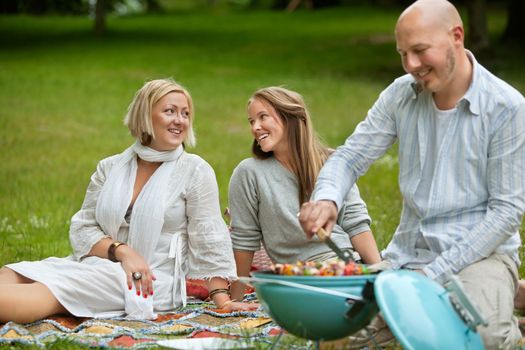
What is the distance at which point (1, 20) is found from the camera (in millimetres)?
35812

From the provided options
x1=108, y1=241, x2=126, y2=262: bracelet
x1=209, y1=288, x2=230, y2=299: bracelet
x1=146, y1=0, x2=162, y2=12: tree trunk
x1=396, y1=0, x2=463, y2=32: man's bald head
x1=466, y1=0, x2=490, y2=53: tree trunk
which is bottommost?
x1=209, y1=288, x2=230, y2=299: bracelet

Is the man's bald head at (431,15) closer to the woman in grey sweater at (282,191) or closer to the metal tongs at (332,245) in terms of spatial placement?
the metal tongs at (332,245)

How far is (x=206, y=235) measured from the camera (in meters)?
6.05

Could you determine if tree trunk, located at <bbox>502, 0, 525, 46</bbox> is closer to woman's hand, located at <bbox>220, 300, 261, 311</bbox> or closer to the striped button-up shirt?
woman's hand, located at <bbox>220, 300, 261, 311</bbox>

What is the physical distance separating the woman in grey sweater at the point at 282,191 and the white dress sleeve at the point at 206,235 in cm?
17

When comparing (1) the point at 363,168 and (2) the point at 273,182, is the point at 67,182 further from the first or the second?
(1) the point at 363,168

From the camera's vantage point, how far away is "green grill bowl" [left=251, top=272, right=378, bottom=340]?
13.0 feet

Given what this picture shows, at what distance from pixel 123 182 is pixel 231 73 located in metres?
18.6

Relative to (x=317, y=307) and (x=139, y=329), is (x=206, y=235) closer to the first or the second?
(x=139, y=329)

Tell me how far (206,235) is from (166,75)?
17818 mm

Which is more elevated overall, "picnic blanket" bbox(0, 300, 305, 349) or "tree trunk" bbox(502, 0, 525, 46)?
"tree trunk" bbox(502, 0, 525, 46)

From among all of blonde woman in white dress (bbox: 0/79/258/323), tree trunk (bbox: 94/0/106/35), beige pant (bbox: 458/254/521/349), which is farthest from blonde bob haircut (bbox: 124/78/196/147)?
tree trunk (bbox: 94/0/106/35)

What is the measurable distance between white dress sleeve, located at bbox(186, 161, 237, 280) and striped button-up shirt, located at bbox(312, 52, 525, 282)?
1273 mm

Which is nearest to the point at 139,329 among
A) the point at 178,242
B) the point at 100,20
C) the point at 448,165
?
the point at 178,242
